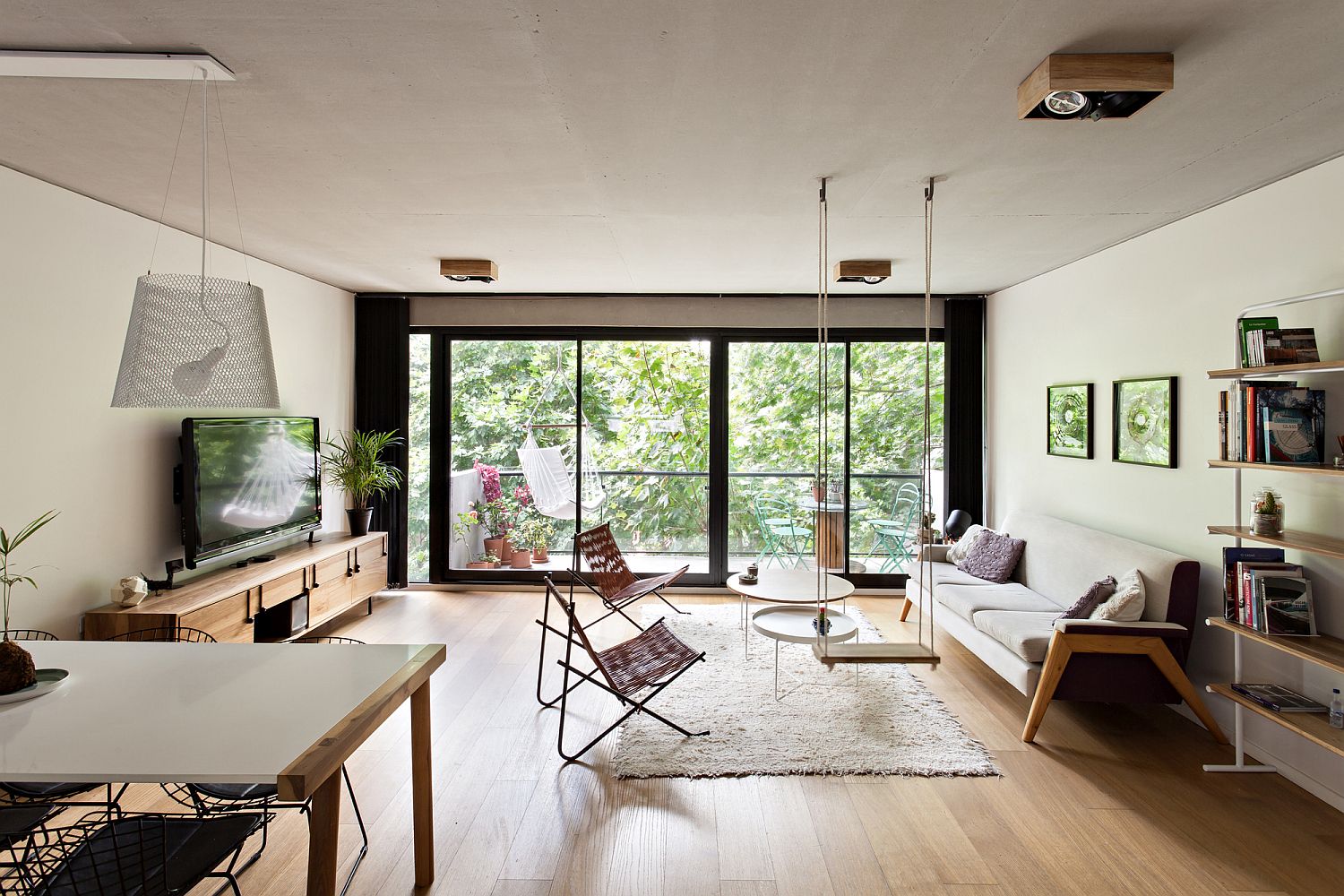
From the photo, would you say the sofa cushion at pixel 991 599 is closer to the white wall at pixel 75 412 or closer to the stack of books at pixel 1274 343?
the stack of books at pixel 1274 343

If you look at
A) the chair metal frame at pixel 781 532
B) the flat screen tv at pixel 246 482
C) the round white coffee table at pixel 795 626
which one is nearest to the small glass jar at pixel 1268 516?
the round white coffee table at pixel 795 626

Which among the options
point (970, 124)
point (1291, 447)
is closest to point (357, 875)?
point (970, 124)

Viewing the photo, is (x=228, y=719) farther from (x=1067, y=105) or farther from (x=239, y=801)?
(x=1067, y=105)

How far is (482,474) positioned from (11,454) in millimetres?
3565

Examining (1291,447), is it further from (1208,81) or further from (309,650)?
(309,650)

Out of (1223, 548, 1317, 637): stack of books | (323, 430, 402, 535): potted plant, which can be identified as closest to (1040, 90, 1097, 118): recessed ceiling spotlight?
(1223, 548, 1317, 637): stack of books

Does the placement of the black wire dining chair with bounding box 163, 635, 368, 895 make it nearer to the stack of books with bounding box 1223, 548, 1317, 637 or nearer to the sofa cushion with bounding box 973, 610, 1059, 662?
the sofa cushion with bounding box 973, 610, 1059, 662

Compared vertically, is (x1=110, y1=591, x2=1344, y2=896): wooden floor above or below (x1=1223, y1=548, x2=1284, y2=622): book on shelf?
below

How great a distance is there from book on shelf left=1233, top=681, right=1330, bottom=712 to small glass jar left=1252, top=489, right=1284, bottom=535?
0.65 meters

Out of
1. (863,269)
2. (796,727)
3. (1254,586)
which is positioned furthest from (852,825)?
(863,269)

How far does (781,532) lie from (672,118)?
443cm

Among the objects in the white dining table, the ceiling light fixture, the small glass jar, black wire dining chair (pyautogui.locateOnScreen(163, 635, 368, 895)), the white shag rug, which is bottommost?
the white shag rug

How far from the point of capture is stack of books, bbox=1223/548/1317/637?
2842 millimetres

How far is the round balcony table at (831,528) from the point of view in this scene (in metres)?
6.30
